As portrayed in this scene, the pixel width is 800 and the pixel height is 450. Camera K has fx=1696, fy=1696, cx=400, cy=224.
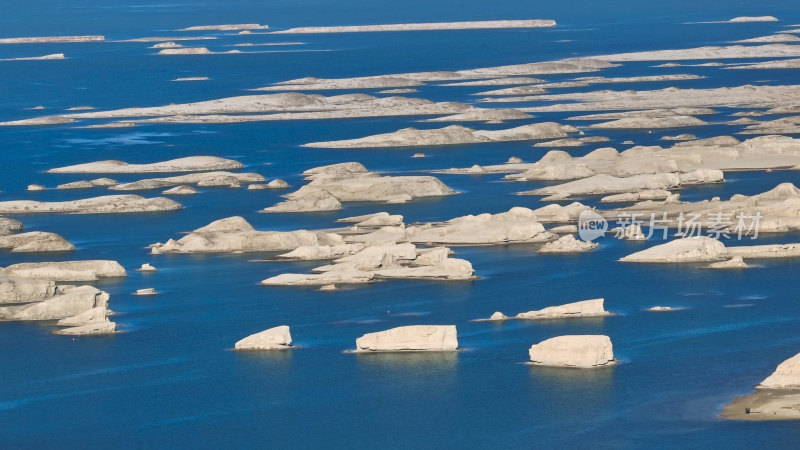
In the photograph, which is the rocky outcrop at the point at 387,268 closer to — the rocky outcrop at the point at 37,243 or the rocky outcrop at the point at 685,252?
the rocky outcrop at the point at 685,252

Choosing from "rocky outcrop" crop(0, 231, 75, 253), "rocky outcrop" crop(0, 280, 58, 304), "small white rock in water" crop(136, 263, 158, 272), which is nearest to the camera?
"rocky outcrop" crop(0, 280, 58, 304)

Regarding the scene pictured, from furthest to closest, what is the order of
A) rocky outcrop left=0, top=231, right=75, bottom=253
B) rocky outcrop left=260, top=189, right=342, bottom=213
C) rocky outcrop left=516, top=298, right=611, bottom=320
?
1. rocky outcrop left=260, top=189, right=342, bottom=213
2. rocky outcrop left=0, top=231, right=75, bottom=253
3. rocky outcrop left=516, top=298, right=611, bottom=320

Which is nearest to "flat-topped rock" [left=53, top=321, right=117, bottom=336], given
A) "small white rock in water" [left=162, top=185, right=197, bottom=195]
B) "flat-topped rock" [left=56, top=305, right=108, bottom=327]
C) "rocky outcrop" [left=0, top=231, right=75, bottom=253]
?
"flat-topped rock" [left=56, top=305, right=108, bottom=327]

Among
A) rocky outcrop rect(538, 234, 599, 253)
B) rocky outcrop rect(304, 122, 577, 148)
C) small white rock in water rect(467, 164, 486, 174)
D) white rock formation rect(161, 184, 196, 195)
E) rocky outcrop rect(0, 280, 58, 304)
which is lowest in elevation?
rocky outcrop rect(0, 280, 58, 304)

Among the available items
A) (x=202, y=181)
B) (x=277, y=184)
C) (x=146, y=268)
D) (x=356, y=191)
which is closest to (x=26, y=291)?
(x=146, y=268)

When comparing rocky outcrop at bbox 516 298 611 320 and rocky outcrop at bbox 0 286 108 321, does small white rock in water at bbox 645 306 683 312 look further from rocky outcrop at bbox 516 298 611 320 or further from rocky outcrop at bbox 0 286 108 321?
rocky outcrop at bbox 0 286 108 321

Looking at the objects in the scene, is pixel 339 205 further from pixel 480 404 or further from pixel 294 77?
pixel 294 77
